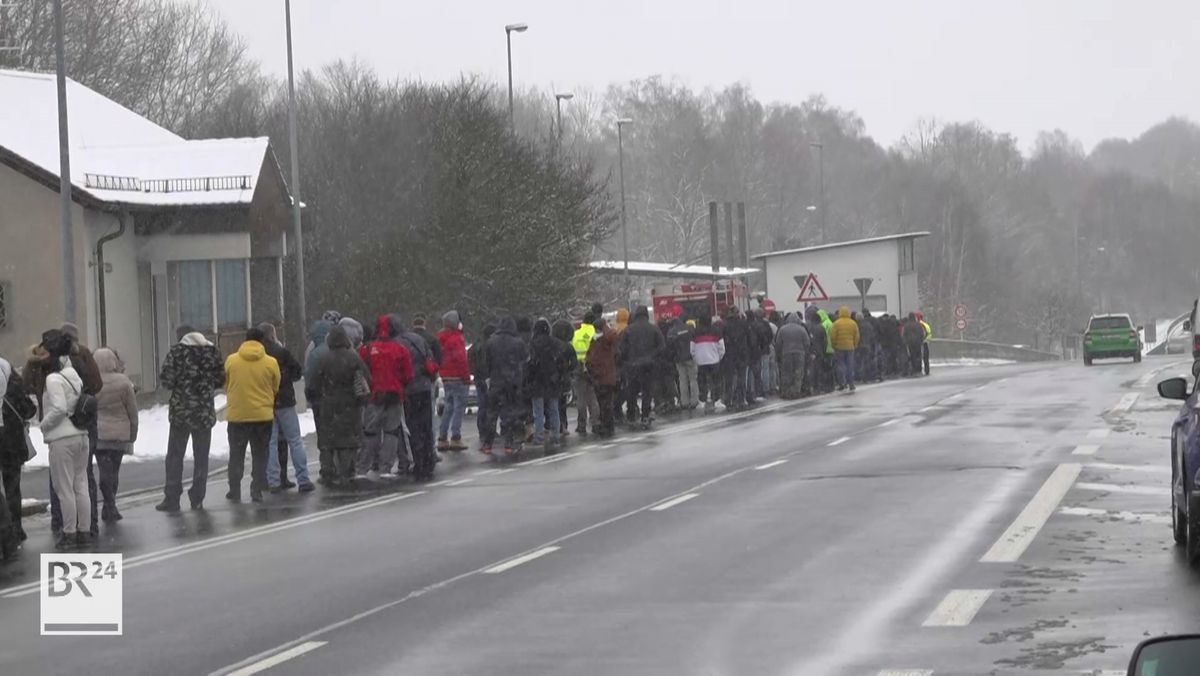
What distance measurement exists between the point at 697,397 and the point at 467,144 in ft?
58.2

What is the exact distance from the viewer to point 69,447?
15.7m

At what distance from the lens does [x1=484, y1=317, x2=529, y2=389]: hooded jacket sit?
78.6 feet

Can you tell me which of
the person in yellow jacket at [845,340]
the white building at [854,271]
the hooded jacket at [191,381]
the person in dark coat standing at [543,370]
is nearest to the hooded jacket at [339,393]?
the hooded jacket at [191,381]

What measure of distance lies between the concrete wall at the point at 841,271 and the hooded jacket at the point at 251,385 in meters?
54.9

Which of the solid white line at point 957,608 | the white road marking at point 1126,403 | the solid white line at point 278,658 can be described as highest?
the solid white line at point 278,658

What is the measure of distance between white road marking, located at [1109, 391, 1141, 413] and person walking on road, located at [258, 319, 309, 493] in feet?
42.4

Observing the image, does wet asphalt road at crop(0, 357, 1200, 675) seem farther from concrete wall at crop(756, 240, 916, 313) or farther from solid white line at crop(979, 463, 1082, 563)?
concrete wall at crop(756, 240, 916, 313)

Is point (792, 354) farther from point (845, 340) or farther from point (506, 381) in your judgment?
point (506, 381)

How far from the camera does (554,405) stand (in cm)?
2528

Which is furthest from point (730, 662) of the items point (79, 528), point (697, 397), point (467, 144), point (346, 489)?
point (467, 144)

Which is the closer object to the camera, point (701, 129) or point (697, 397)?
point (697, 397)

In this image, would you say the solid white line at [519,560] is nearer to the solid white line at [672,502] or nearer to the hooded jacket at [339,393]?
the solid white line at [672,502]

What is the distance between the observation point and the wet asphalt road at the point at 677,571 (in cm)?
931

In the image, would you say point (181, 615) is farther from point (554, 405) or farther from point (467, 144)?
point (467, 144)
